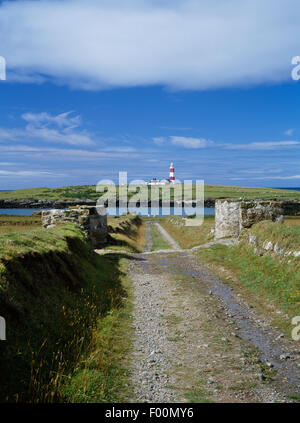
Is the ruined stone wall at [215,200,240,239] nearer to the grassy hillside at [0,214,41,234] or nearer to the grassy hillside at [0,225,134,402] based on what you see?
the grassy hillside at [0,225,134,402]

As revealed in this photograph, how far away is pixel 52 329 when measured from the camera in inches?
317

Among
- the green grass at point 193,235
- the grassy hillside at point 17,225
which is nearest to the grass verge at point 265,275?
the green grass at point 193,235

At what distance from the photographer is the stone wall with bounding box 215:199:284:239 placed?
25.1 metres

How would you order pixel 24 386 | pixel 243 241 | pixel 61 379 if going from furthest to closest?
1. pixel 243 241
2. pixel 61 379
3. pixel 24 386

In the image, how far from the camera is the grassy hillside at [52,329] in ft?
19.5

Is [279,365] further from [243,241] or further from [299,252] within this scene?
[243,241]

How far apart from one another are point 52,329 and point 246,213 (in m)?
20.3

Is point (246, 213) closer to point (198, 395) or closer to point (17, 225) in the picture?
point (198, 395)

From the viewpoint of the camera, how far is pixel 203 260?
72.9 feet

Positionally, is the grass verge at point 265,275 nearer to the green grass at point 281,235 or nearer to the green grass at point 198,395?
the green grass at point 281,235

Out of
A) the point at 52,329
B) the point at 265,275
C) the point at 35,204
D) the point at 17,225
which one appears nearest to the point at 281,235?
the point at 265,275

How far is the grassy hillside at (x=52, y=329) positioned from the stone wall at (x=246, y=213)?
15.2 m

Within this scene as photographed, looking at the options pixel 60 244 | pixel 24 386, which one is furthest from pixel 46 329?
pixel 60 244
